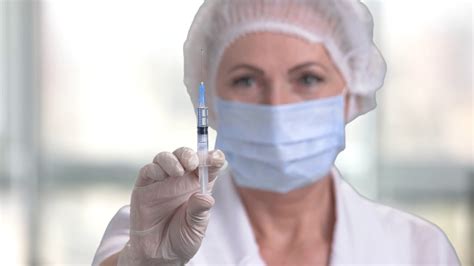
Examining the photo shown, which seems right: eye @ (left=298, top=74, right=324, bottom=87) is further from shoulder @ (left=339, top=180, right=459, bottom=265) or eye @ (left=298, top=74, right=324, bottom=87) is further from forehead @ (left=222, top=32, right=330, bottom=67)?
shoulder @ (left=339, top=180, right=459, bottom=265)

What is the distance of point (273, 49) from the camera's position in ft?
4.00

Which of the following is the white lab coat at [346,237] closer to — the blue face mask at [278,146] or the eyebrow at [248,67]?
the blue face mask at [278,146]

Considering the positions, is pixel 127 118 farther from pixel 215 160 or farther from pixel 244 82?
pixel 215 160

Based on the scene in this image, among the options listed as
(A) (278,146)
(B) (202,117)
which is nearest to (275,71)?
(A) (278,146)

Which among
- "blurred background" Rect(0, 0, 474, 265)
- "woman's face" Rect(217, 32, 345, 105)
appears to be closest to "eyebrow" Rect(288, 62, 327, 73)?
"woman's face" Rect(217, 32, 345, 105)

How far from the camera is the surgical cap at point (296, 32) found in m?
1.23

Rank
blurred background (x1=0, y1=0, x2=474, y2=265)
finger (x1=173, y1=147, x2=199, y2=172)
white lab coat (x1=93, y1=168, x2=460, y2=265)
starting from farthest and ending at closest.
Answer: blurred background (x1=0, y1=0, x2=474, y2=265), white lab coat (x1=93, y1=168, x2=460, y2=265), finger (x1=173, y1=147, x2=199, y2=172)

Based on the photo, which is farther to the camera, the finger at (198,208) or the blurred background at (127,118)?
the blurred background at (127,118)

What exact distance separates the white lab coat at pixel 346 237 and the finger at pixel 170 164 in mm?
279

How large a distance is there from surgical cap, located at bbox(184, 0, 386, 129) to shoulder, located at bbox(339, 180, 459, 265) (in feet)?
0.53

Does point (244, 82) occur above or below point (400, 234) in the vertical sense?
above

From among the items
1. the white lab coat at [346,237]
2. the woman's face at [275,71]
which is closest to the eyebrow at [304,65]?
the woman's face at [275,71]

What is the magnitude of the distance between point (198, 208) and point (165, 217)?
8 cm

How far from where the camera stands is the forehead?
3.98ft
